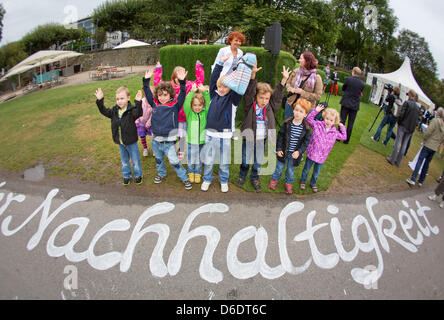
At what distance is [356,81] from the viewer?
656 centimetres

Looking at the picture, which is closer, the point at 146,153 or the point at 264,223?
the point at 264,223

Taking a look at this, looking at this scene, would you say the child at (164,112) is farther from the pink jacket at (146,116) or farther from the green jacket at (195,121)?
the pink jacket at (146,116)

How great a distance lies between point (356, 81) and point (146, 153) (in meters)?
5.89

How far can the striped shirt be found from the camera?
14.1ft

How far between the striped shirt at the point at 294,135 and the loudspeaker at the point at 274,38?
1609mm

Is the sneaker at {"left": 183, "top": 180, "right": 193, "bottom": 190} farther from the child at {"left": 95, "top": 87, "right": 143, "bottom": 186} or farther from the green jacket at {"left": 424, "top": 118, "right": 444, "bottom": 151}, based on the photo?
the green jacket at {"left": 424, "top": 118, "right": 444, "bottom": 151}

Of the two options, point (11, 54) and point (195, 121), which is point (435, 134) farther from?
point (11, 54)

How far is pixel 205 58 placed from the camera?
360 inches

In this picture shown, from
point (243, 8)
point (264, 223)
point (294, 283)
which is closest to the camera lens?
point (294, 283)

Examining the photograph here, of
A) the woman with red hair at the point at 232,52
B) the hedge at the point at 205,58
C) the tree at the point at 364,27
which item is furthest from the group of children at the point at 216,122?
the tree at the point at 364,27

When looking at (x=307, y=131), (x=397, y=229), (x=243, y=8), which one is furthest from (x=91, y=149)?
(x=243, y=8)

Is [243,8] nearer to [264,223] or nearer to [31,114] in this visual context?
[31,114]
